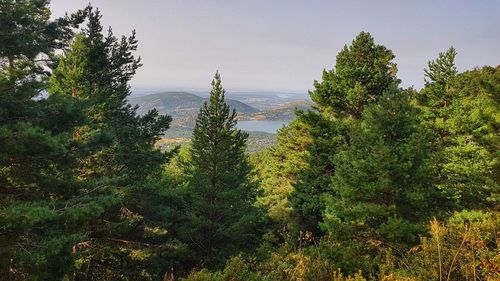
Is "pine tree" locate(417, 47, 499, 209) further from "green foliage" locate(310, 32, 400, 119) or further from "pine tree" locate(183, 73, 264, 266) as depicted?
"pine tree" locate(183, 73, 264, 266)

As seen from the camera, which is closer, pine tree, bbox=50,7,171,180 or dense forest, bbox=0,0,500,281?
dense forest, bbox=0,0,500,281

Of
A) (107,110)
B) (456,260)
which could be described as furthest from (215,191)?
(456,260)

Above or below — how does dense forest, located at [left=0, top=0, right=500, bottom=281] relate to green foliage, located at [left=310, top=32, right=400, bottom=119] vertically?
below

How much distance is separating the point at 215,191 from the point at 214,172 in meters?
1.03

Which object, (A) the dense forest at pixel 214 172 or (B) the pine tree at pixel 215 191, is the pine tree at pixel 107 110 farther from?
(B) the pine tree at pixel 215 191

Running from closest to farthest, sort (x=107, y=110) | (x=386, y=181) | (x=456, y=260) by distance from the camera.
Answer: (x=456, y=260)
(x=386, y=181)
(x=107, y=110)

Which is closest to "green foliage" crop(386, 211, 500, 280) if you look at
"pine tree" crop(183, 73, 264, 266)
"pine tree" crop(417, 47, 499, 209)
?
"pine tree" crop(417, 47, 499, 209)

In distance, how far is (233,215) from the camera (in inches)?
719

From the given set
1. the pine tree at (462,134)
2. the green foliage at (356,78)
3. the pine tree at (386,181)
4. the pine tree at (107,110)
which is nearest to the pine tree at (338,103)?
the green foliage at (356,78)

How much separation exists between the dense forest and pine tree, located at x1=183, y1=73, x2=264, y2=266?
0.27 feet

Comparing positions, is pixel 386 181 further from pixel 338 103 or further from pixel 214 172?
pixel 214 172

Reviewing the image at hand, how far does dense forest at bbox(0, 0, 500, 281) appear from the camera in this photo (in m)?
9.48

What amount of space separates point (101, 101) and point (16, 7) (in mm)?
6408

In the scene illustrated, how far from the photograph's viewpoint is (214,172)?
18047mm
